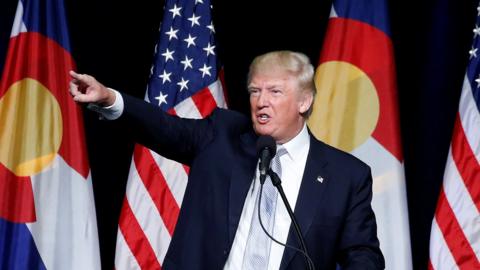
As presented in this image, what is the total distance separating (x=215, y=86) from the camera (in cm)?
425

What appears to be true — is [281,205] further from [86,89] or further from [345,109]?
[345,109]

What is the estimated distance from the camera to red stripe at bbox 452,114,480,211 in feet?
13.2

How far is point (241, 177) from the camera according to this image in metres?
2.49

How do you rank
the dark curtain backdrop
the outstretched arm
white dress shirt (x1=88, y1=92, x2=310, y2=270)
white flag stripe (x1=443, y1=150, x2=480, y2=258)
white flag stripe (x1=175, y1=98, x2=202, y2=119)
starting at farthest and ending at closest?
the dark curtain backdrop → white flag stripe (x1=175, y1=98, x2=202, y2=119) → white flag stripe (x1=443, y1=150, x2=480, y2=258) → white dress shirt (x1=88, y1=92, x2=310, y2=270) → the outstretched arm

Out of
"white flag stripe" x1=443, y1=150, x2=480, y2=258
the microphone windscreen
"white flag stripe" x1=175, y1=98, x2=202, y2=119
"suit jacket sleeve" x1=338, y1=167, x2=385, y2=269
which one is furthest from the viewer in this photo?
"white flag stripe" x1=175, y1=98, x2=202, y2=119

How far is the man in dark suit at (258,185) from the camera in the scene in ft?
7.89

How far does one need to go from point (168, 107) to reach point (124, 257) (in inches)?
31.5

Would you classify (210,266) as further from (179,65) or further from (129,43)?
Result: (129,43)

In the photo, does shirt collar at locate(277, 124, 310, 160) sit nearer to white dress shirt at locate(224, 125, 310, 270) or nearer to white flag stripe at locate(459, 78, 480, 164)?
white dress shirt at locate(224, 125, 310, 270)

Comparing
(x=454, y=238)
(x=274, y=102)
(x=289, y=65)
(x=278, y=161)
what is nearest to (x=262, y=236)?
(x=278, y=161)

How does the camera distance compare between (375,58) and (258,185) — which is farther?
(375,58)

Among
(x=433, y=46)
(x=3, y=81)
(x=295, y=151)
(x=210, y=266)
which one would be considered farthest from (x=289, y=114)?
(x=433, y=46)

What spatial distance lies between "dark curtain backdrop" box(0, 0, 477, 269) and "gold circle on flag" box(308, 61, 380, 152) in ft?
1.88

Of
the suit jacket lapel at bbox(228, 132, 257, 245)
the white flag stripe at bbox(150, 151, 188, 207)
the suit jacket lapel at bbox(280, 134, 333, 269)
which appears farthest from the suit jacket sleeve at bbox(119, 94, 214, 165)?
the white flag stripe at bbox(150, 151, 188, 207)
